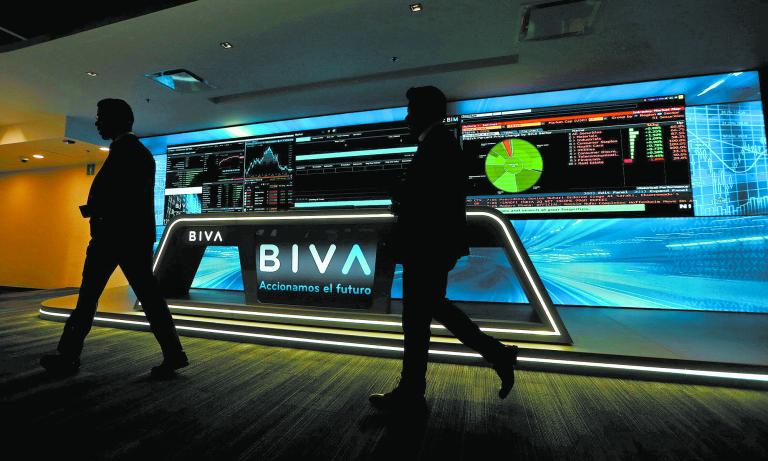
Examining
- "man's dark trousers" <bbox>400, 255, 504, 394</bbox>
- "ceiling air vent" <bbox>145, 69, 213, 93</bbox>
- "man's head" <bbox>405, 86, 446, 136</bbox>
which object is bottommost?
"man's dark trousers" <bbox>400, 255, 504, 394</bbox>

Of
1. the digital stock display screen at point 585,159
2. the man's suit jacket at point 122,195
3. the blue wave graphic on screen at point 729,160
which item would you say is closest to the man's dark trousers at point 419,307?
the man's suit jacket at point 122,195

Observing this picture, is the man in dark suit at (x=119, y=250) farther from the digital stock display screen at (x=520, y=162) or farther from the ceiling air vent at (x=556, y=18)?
the ceiling air vent at (x=556, y=18)

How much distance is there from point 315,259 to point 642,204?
138 inches

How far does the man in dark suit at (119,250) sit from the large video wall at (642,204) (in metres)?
3.06

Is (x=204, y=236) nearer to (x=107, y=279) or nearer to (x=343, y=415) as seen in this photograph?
(x=107, y=279)

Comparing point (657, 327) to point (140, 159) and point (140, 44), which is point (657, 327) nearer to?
point (140, 159)

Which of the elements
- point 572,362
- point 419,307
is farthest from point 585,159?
point 419,307

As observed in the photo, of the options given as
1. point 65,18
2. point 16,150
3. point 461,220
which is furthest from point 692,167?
point 16,150

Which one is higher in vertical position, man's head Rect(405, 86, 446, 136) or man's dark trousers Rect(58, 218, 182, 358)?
man's head Rect(405, 86, 446, 136)

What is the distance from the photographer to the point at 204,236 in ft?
9.46

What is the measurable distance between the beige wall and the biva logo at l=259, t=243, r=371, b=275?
468cm

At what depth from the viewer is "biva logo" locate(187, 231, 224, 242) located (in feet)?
9.28

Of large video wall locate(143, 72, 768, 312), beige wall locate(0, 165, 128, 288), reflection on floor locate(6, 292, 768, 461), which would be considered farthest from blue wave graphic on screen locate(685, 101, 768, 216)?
beige wall locate(0, 165, 128, 288)

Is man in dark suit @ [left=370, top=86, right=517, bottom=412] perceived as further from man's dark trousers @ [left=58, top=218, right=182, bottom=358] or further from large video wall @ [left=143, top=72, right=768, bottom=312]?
large video wall @ [left=143, top=72, right=768, bottom=312]
